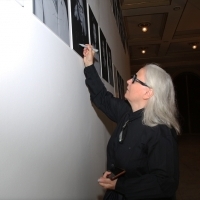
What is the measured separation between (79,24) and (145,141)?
93cm

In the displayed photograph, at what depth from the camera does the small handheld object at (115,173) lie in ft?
5.30

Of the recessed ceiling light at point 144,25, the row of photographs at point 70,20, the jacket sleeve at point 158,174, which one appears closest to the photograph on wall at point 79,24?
the row of photographs at point 70,20

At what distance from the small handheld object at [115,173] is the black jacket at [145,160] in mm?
57

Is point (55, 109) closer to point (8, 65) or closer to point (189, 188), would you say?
point (8, 65)

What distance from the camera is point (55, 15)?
1.33 metres

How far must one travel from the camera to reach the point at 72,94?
162 centimetres

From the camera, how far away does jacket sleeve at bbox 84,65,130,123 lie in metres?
1.99

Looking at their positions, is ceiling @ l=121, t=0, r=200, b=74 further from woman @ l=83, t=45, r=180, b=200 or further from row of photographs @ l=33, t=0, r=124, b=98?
woman @ l=83, t=45, r=180, b=200

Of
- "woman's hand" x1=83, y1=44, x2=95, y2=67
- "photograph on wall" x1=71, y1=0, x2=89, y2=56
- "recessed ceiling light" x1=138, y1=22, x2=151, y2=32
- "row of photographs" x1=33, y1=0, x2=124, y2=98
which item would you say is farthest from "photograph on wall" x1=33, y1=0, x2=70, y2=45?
"recessed ceiling light" x1=138, y1=22, x2=151, y2=32

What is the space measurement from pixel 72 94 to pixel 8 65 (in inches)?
30.4

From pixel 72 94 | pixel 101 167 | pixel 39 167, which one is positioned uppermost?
pixel 72 94

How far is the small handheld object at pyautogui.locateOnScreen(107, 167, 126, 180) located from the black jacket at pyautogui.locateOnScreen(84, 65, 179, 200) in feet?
0.19

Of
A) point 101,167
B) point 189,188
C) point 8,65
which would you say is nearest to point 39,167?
point 8,65

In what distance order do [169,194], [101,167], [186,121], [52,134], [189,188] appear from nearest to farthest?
[52,134], [169,194], [101,167], [189,188], [186,121]
